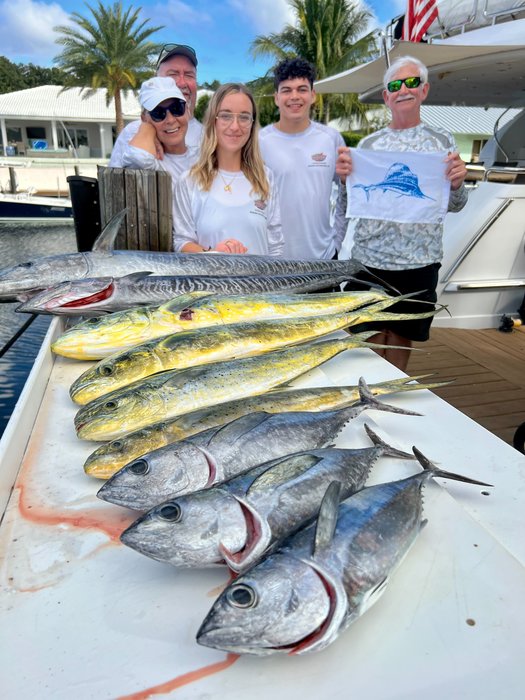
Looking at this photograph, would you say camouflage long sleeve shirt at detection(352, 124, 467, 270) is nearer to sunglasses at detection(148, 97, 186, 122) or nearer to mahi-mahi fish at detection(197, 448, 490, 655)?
sunglasses at detection(148, 97, 186, 122)

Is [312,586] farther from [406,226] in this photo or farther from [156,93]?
[156,93]

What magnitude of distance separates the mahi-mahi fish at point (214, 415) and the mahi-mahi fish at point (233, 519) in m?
0.32

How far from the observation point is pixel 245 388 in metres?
1.77

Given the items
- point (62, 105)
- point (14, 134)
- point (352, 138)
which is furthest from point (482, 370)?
point (14, 134)

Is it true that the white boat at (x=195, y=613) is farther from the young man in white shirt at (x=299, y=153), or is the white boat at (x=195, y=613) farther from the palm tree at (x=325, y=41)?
the palm tree at (x=325, y=41)

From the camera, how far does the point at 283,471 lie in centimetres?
122

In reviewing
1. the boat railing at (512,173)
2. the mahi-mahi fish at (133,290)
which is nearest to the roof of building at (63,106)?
the boat railing at (512,173)

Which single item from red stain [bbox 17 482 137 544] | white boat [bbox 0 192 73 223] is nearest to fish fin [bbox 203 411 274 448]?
red stain [bbox 17 482 137 544]

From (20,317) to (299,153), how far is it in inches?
319

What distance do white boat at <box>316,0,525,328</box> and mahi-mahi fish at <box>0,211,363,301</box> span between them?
3.59m

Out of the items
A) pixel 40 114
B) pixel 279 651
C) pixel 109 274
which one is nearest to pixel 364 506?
pixel 279 651

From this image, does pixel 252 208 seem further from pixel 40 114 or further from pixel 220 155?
pixel 40 114

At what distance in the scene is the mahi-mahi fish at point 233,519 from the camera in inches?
41.6

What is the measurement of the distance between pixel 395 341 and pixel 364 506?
94.0 inches
